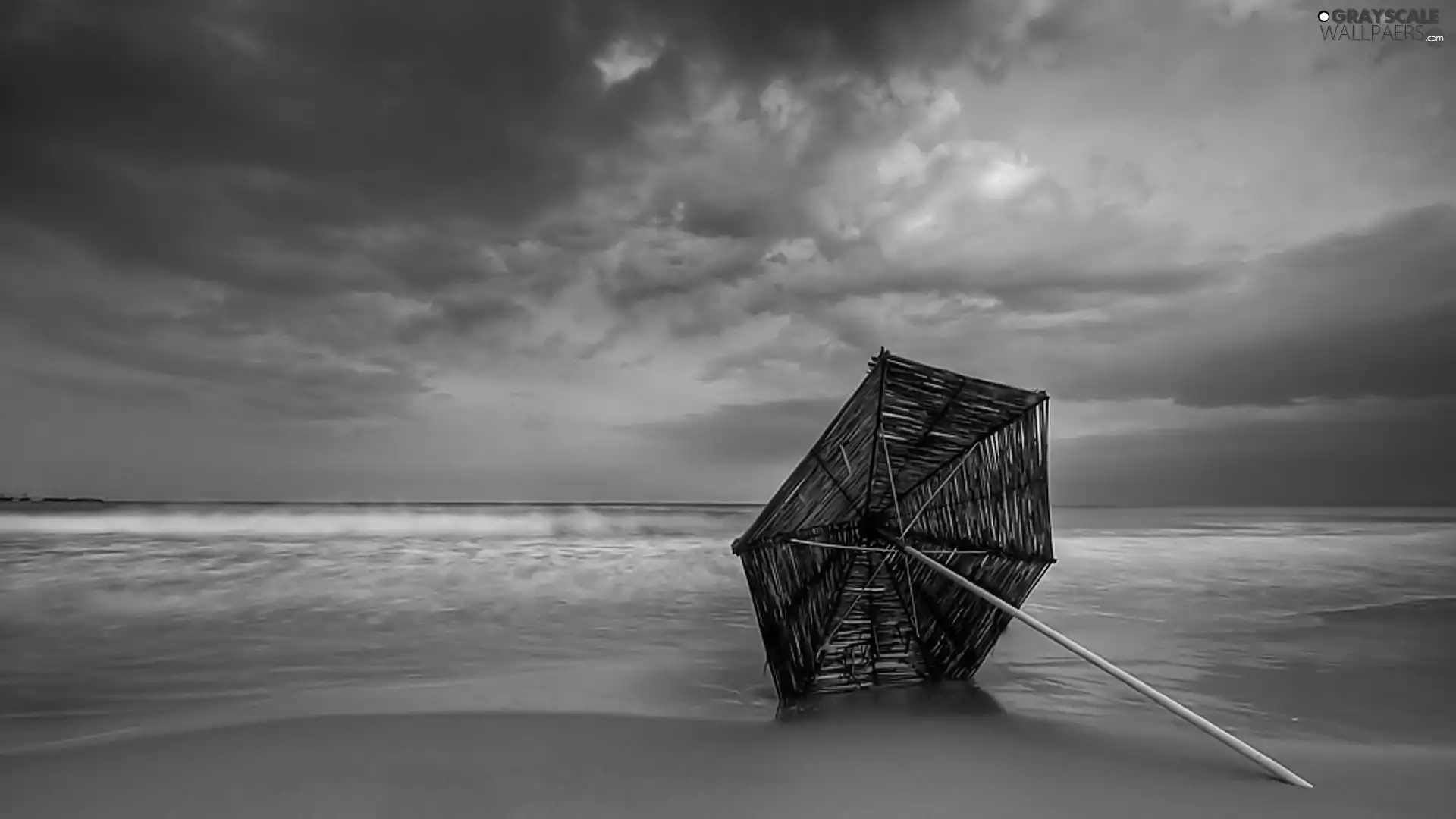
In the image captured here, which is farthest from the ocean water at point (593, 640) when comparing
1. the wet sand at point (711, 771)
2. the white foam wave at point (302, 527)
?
the white foam wave at point (302, 527)

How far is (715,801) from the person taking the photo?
324cm

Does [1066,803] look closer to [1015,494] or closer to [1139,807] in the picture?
[1139,807]

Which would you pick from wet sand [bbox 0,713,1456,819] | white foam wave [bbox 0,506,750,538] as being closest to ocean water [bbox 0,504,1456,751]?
wet sand [bbox 0,713,1456,819]

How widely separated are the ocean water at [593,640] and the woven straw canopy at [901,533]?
559mm

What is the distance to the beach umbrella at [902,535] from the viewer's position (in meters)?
4.43

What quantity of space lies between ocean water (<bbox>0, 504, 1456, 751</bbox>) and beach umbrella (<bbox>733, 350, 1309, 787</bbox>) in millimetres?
559

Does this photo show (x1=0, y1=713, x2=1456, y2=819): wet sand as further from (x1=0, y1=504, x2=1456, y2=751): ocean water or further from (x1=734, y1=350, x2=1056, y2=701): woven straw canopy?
(x1=734, y1=350, x2=1056, y2=701): woven straw canopy

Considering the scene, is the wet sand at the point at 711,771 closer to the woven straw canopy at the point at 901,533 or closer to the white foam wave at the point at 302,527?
the woven straw canopy at the point at 901,533

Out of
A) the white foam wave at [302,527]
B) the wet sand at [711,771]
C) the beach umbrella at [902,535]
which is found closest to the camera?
the wet sand at [711,771]

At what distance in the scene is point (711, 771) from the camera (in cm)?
362

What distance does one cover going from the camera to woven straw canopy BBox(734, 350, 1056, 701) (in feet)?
14.6

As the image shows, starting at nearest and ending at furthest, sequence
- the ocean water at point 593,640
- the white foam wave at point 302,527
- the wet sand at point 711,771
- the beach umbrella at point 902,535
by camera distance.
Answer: the wet sand at point 711,771 → the beach umbrella at point 902,535 → the ocean water at point 593,640 → the white foam wave at point 302,527

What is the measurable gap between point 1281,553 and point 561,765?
1894 cm

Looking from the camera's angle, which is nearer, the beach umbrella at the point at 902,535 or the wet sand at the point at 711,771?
the wet sand at the point at 711,771
